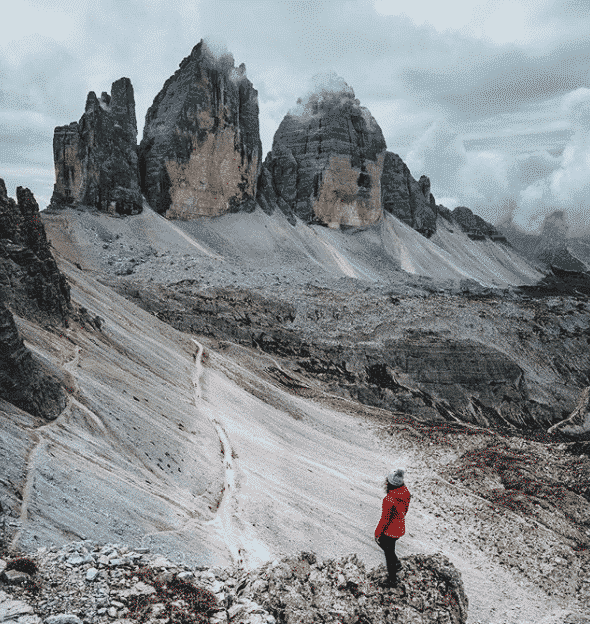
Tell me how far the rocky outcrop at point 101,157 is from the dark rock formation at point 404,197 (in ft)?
132

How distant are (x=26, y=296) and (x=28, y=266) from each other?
1.16 metres

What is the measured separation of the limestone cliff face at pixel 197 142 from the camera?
54094mm

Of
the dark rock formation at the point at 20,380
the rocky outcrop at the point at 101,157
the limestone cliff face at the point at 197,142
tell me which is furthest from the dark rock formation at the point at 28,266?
the limestone cliff face at the point at 197,142

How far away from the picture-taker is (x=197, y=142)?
54.5 meters

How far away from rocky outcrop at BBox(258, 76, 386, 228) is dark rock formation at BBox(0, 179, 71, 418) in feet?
162

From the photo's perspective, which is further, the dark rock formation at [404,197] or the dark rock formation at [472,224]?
the dark rock formation at [472,224]

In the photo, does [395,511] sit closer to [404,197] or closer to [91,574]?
[91,574]

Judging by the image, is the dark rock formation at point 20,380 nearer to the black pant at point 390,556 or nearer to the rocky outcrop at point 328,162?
the black pant at point 390,556

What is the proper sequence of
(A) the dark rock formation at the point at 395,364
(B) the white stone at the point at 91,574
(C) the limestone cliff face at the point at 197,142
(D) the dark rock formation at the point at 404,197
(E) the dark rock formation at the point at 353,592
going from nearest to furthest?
1. (B) the white stone at the point at 91,574
2. (E) the dark rock formation at the point at 353,592
3. (A) the dark rock formation at the point at 395,364
4. (C) the limestone cliff face at the point at 197,142
5. (D) the dark rock formation at the point at 404,197

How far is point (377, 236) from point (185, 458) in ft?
200

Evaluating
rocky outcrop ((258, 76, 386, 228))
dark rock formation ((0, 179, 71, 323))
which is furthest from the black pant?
rocky outcrop ((258, 76, 386, 228))

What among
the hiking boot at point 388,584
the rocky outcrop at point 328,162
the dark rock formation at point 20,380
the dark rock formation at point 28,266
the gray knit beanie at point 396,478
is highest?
the rocky outcrop at point 328,162

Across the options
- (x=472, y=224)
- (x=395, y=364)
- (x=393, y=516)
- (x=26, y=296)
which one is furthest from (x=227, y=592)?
(x=472, y=224)

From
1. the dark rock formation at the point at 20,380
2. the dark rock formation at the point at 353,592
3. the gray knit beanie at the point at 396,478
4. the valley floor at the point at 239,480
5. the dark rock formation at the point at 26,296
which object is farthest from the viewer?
the dark rock formation at the point at 26,296
